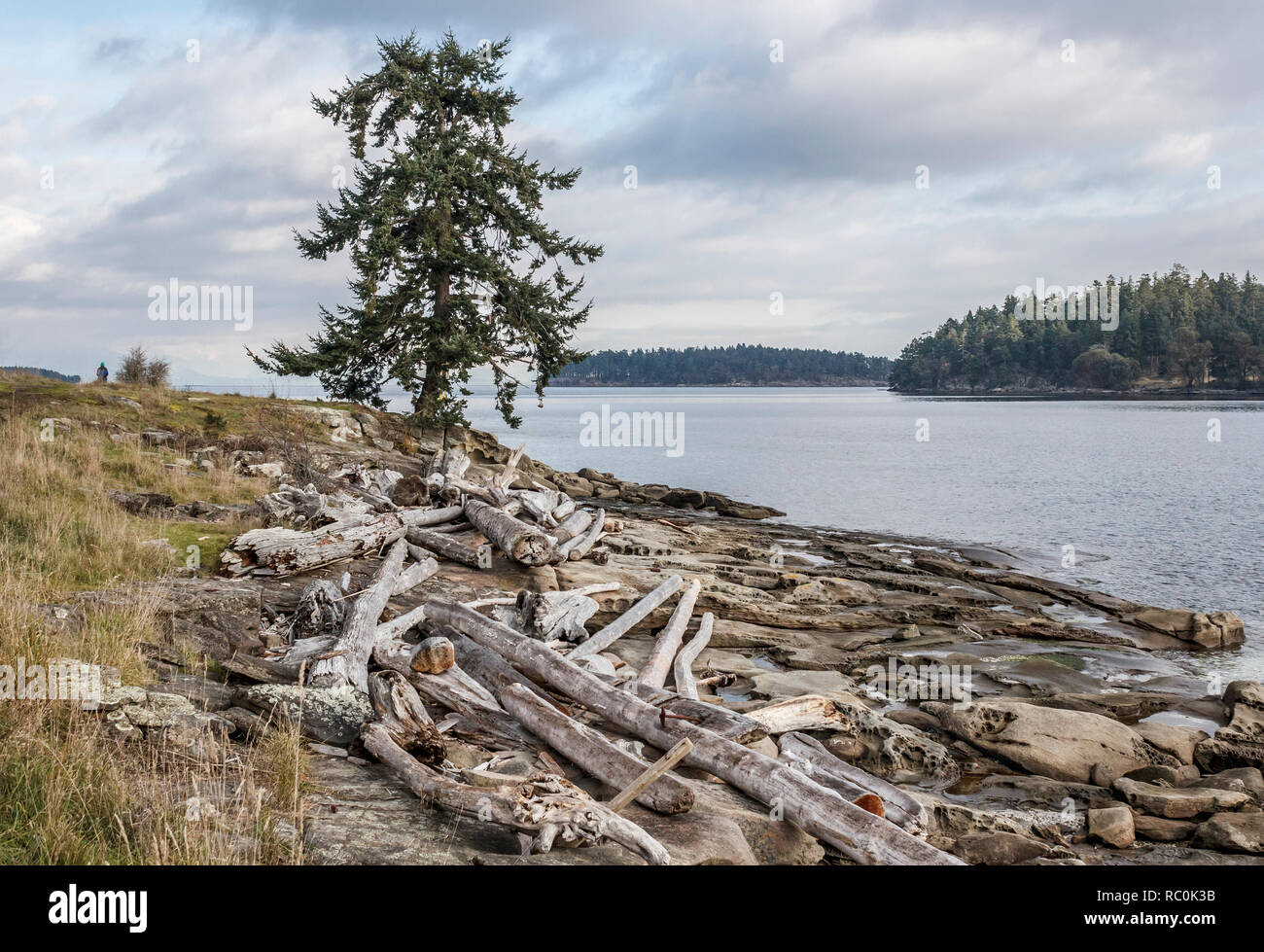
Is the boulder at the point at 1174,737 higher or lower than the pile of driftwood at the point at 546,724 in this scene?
lower

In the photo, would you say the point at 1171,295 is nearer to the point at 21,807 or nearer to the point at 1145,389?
the point at 1145,389

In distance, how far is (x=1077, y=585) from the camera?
21062 millimetres

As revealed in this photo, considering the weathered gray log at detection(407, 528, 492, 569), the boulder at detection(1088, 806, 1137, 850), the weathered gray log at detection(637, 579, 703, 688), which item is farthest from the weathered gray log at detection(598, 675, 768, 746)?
the weathered gray log at detection(407, 528, 492, 569)

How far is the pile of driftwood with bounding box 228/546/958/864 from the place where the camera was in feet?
19.8

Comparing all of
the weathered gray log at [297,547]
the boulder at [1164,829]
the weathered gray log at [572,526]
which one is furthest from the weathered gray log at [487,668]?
the weathered gray log at [572,526]

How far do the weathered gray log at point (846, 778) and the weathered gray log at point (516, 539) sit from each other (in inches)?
252

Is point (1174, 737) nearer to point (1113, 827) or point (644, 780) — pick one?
point (1113, 827)

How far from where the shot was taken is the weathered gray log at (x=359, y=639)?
8.02m

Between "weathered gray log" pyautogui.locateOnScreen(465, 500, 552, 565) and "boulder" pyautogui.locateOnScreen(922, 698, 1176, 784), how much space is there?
6936 mm

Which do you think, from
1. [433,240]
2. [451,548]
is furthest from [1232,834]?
[433,240]

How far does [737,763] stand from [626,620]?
5.48 meters

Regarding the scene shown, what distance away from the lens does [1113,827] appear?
7836mm

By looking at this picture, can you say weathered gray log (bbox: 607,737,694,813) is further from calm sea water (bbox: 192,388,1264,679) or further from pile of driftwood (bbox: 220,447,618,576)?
calm sea water (bbox: 192,388,1264,679)

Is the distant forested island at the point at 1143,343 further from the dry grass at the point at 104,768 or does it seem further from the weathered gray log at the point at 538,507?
the dry grass at the point at 104,768
